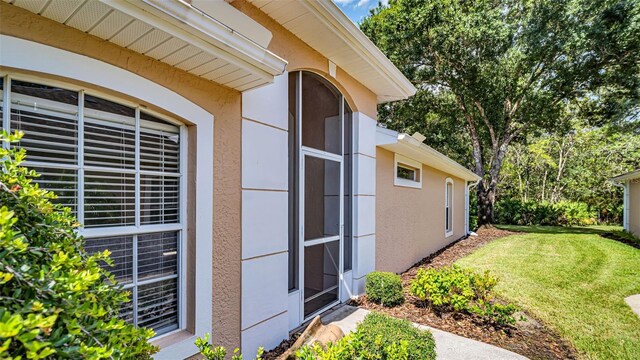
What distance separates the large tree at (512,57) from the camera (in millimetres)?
11734

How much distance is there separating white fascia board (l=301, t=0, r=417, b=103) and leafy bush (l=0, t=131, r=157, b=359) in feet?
11.1

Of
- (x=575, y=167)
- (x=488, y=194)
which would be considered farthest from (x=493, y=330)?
(x=575, y=167)

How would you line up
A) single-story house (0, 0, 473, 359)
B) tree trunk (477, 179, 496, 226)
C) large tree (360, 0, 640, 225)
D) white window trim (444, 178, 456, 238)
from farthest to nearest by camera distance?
tree trunk (477, 179, 496, 226) → large tree (360, 0, 640, 225) → white window trim (444, 178, 456, 238) → single-story house (0, 0, 473, 359)

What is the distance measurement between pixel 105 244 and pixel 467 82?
614 inches

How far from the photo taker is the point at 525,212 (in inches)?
795

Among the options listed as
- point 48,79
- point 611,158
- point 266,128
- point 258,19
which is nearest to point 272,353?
point 266,128

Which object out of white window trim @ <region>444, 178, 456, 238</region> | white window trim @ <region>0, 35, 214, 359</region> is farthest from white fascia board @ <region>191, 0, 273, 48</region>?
white window trim @ <region>444, 178, 456, 238</region>

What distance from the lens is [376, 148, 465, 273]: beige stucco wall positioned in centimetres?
683

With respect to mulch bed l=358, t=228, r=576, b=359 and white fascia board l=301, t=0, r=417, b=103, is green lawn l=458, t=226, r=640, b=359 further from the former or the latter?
white fascia board l=301, t=0, r=417, b=103

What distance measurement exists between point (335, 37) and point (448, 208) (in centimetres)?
958

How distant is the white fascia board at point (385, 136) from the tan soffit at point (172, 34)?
3.68 meters

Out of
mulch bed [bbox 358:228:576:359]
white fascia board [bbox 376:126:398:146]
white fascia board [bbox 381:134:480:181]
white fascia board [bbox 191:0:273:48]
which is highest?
white fascia board [bbox 191:0:273:48]

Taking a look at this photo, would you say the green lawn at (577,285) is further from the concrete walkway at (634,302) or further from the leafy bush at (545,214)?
the leafy bush at (545,214)

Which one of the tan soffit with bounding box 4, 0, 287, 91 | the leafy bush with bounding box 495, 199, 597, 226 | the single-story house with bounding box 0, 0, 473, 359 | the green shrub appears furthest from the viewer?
the leafy bush with bounding box 495, 199, 597, 226
